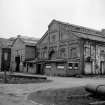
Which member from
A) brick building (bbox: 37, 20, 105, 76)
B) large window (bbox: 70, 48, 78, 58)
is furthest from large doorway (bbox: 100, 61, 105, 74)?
large window (bbox: 70, 48, 78, 58)

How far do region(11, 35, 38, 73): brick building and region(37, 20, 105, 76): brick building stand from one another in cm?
346

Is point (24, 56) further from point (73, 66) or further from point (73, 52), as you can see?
point (73, 66)

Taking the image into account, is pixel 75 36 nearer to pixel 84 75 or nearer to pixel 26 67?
pixel 84 75

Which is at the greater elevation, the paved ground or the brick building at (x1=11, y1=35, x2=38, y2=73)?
the brick building at (x1=11, y1=35, x2=38, y2=73)

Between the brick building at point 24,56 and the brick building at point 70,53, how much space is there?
11.3ft

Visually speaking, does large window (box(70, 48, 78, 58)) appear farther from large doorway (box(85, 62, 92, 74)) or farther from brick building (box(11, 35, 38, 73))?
brick building (box(11, 35, 38, 73))

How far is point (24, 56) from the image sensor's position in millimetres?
46062

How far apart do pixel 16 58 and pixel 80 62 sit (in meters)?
22.2

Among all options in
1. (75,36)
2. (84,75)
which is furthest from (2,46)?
(84,75)

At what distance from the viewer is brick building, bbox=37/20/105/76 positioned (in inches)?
1313

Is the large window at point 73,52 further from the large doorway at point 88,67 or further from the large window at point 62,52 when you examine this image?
the large doorway at point 88,67

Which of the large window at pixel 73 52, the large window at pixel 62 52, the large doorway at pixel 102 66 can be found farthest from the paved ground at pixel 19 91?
the large doorway at pixel 102 66

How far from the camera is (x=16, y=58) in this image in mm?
49750

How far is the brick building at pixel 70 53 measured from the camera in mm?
33344
